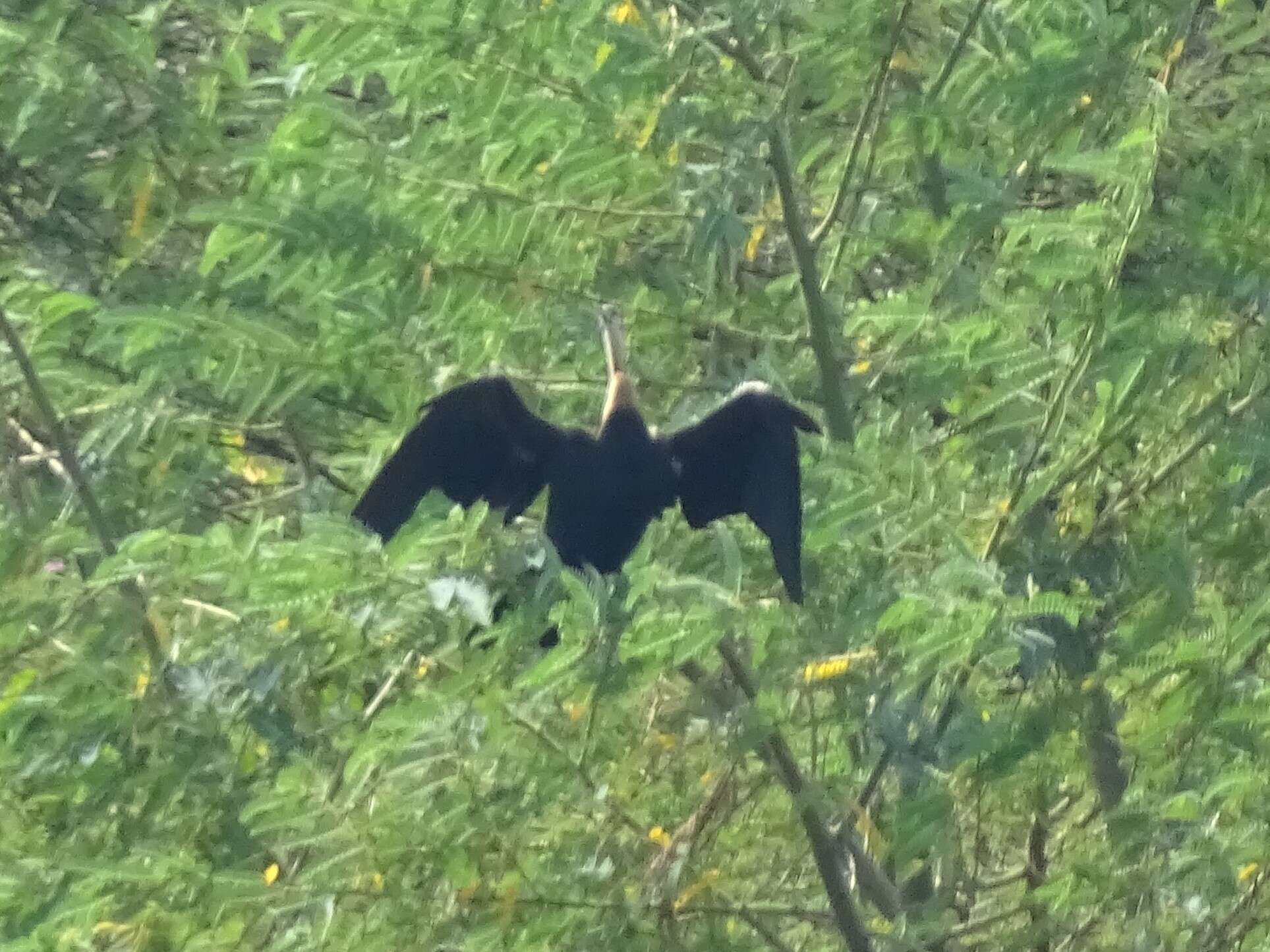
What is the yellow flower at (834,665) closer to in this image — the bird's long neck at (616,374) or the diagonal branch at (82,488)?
the bird's long neck at (616,374)

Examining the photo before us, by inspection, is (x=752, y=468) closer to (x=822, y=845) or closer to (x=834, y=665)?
(x=834, y=665)

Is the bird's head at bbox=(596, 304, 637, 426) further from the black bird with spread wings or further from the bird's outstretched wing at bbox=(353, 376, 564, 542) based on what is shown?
the bird's outstretched wing at bbox=(353, 376, 564, 542)

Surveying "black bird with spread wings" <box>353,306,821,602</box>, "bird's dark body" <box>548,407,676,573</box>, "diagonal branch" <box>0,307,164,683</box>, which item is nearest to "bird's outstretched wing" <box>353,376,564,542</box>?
"black bird with spread wings" <box>353,306,821,602</box>

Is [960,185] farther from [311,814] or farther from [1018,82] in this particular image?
[311,814]

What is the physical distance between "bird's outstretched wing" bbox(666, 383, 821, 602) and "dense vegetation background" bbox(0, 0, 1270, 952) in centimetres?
8

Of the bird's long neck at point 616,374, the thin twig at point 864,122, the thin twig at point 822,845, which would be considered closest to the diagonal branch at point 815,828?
the thin twig at point 822,845

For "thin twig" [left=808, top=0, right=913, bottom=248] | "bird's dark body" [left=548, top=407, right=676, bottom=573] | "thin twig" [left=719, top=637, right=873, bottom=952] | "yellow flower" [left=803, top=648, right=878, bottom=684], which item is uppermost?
"thin twig" [left=808, top=0, right=913, bottom=248]

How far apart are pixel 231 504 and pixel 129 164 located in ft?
2.86

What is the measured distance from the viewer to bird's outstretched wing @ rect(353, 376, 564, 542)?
266 cm

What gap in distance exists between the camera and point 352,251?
2.68 m

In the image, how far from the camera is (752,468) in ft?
8.84

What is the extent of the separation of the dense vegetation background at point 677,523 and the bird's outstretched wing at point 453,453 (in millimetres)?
71

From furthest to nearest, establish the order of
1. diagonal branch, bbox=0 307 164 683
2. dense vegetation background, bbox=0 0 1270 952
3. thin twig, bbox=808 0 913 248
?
diagonal branch, bbox=0 307 164 683
thin twig, bbox=808 0 913 248
dense vegetation background, bbox=0 0 1270 952

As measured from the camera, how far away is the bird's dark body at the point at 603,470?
104 inches
